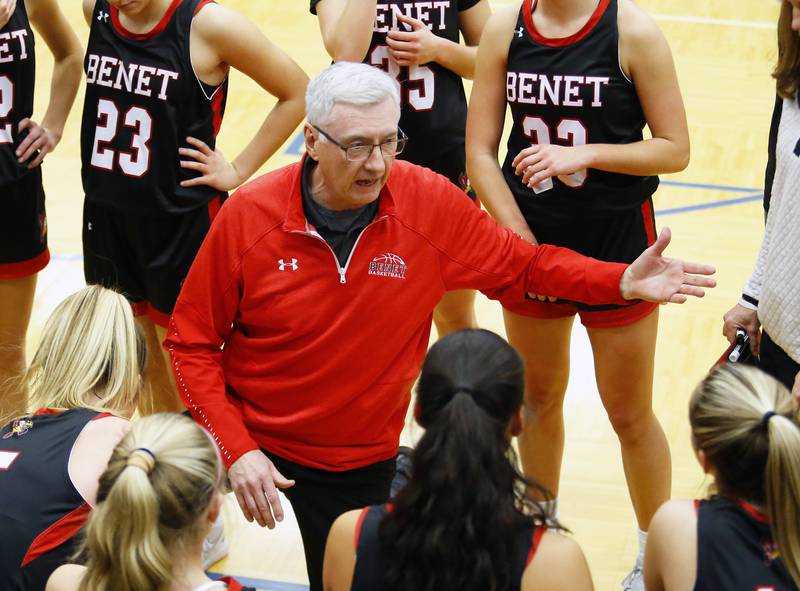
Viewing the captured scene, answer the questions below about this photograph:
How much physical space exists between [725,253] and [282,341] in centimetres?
364

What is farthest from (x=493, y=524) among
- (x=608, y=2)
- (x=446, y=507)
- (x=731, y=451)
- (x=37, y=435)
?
(x=608, y=2)

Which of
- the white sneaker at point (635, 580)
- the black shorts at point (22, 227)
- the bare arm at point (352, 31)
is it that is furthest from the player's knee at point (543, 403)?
the black shorts at point (22, 227)

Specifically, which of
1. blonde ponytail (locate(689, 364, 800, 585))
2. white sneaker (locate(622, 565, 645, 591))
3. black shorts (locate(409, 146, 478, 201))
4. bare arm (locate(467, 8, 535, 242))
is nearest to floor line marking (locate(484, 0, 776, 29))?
black shorts (locate(409, 146, 478, 201))

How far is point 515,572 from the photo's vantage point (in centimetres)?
206

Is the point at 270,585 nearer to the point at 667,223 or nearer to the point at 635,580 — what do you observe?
the point at 635,580

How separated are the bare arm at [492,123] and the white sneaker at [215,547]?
1.46 metres

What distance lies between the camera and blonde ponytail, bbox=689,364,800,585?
6.91 ft

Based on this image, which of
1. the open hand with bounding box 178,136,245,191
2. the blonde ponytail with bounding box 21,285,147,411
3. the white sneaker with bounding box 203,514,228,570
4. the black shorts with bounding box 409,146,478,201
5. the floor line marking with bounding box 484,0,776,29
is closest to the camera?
the blonde ponytail with bounding box 21,285,147,411

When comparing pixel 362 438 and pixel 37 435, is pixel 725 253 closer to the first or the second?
pixel 362 438

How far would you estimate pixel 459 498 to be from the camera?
6.66ft

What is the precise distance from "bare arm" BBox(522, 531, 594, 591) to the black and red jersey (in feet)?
7.52

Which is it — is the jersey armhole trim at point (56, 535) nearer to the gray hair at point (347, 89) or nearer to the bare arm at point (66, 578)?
the bare arm at point (66, 578)

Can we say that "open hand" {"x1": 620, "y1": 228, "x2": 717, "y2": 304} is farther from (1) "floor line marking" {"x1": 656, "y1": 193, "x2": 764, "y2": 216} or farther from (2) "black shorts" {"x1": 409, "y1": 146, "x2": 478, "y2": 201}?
(1) "floor line marking" {"x1": 656, "y1": 193, "x2": 764, "y2": 216}

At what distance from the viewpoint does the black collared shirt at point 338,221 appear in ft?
9.50
